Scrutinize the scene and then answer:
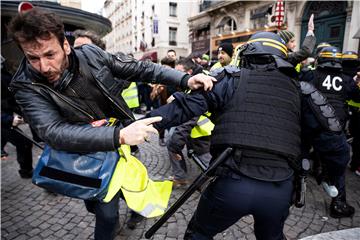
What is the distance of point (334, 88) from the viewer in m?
3.47

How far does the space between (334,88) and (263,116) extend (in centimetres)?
252

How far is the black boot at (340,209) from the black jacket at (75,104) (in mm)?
2446

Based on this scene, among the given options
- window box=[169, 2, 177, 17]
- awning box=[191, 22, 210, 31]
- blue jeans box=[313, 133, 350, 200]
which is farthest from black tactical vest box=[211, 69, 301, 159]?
window box=[169, 2, 177, 17]

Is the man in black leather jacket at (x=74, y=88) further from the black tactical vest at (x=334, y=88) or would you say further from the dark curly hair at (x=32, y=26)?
the black tactical vest at (x=334, y=88)

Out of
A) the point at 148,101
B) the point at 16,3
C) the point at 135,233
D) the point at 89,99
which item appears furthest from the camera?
the point at 148,101

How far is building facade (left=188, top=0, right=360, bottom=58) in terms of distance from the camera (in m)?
11.3

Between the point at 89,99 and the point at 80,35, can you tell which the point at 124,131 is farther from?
the point at 80,35

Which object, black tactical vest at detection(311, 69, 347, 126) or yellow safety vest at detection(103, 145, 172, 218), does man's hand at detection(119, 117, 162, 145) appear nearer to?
yellow safety vest at detection(103, 145, 172, 218)

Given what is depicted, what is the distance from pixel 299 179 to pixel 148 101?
8.08 metres

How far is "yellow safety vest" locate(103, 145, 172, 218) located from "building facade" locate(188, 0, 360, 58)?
863 cm

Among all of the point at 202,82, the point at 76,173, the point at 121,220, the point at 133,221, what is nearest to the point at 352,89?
the point at 202,82

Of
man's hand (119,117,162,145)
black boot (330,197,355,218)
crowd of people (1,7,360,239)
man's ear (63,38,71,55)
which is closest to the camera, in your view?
man's hand (119,117,162,145)

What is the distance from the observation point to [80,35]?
11.1 ft

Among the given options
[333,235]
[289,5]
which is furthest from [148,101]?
[289,5]
